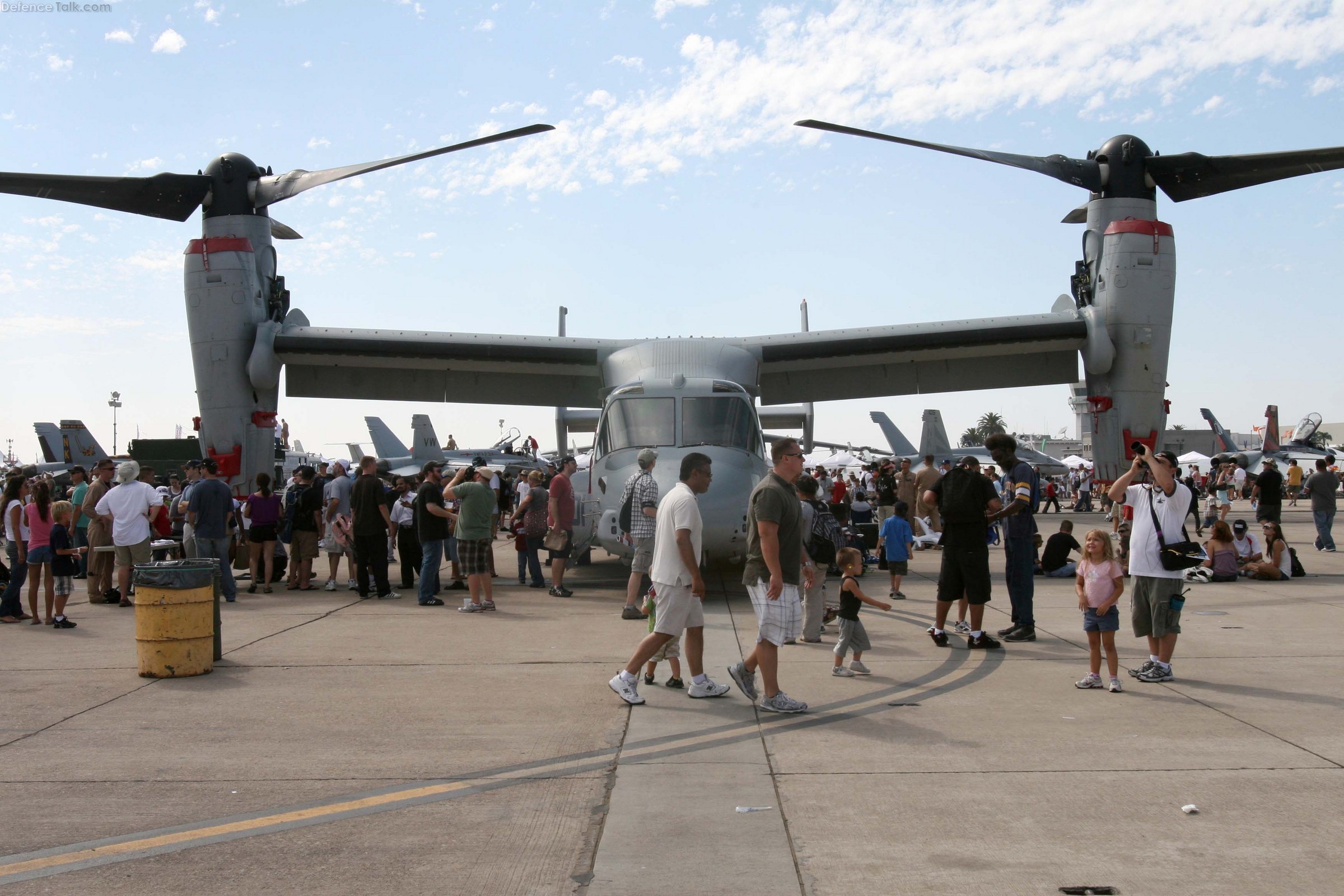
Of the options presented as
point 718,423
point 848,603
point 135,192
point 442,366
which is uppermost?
point 135,192

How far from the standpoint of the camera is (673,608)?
606 cm

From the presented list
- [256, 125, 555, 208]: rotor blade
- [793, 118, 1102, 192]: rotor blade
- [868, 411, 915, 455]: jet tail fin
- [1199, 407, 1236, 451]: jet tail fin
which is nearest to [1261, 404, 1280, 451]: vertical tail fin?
Result: [1199, 407, 1236, 451]: jet tail fin

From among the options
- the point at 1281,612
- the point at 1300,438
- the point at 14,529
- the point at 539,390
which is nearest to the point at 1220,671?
the point at 1281,612

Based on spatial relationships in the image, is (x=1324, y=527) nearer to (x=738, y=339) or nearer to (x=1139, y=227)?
(x=1139, y=227)

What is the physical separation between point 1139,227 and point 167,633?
1749 centimetres

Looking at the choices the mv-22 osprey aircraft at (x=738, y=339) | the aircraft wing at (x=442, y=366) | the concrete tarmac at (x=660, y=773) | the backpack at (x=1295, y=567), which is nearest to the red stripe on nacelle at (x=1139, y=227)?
the mv-22 osprey aircraft at (x=738, y=339)

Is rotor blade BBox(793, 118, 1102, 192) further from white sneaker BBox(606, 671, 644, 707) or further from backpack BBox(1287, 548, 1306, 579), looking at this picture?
white sneaker BBox(606, 671, 644, 707)

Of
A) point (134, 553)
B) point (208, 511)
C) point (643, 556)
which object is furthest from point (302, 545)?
point (643, 556)

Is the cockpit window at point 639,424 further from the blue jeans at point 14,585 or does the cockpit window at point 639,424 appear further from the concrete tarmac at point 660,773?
the blue jeans at point 14,585

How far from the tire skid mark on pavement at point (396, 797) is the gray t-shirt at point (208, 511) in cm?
732

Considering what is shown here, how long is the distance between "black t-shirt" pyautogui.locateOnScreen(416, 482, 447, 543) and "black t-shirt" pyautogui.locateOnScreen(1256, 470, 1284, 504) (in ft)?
36.9

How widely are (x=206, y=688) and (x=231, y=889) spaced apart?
363cm

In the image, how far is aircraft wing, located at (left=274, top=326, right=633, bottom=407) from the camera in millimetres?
18250

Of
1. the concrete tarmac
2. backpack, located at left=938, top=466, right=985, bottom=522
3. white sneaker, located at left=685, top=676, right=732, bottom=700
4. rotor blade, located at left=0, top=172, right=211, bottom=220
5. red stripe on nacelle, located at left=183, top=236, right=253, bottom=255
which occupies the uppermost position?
rotor blade, located at left=0, top=172, right=211, bottom=220
